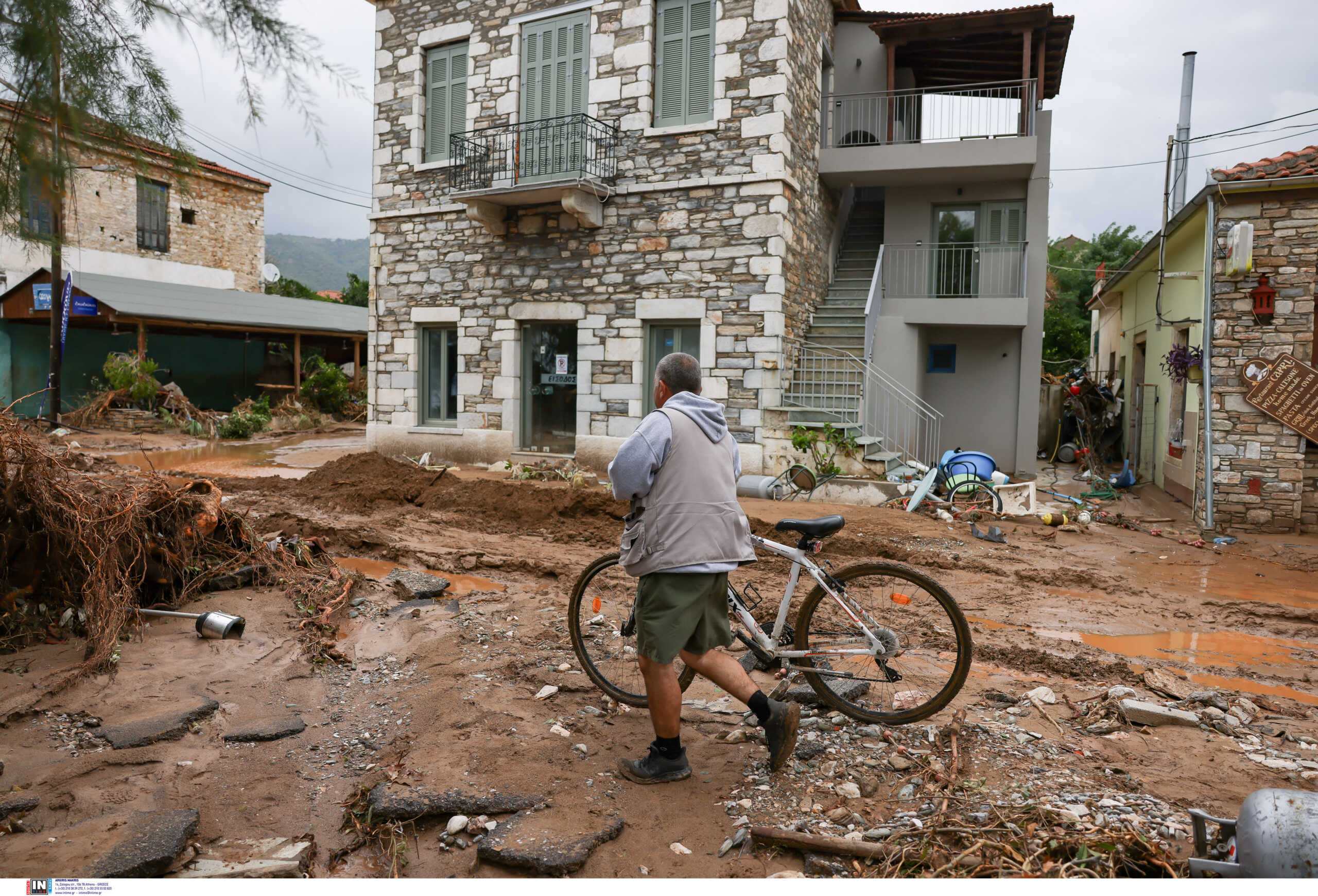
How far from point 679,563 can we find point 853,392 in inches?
385

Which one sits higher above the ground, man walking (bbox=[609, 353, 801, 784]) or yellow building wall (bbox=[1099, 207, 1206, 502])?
yellow building wall (bbox=[1099, 207, 1206, 502])

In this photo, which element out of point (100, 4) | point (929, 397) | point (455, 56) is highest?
point (455, 56)

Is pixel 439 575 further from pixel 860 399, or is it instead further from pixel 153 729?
pixel 860 399

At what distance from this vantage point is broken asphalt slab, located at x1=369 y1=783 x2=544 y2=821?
9.92 feet

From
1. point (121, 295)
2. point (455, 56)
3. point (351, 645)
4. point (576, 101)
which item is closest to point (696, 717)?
point (351, 645)

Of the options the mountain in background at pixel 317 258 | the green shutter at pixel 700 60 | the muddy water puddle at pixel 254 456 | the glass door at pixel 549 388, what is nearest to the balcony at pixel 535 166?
the green shutter at pixel 700 60

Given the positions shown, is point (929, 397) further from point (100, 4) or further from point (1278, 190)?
point (100, 4)

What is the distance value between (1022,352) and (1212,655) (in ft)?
31.9

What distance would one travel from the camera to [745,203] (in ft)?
38.3

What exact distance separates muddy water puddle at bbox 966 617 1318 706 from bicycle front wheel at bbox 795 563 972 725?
71.3 inches

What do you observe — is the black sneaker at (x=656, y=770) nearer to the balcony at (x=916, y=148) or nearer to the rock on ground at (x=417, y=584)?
the rock on ground at (x=417, y=584)

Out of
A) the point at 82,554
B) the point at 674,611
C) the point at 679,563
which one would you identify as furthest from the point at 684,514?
the point at 82,554

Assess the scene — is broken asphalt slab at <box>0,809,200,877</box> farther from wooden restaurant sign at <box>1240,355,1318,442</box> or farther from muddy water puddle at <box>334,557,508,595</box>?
wooden restaurant sign at <box>1240,355,1318,442</box>

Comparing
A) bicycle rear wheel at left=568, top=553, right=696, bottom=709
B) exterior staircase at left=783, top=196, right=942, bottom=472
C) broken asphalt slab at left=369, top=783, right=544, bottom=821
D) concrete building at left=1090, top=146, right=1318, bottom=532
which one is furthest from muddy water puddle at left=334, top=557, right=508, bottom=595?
concrete building at left=1090, top=146, right=1318, bottom=532
